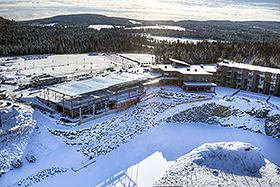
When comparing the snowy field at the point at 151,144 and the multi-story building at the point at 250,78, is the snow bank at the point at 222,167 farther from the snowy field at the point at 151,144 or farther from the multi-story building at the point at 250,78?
the multi-story building at the point at 250,78

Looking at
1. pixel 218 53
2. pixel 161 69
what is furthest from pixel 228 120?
pixel 218 53

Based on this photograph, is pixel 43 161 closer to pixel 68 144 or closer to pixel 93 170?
pixel 68 144

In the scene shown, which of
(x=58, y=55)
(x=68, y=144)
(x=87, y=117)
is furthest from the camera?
(x=58, y=55)

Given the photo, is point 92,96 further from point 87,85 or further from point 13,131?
point 13,131

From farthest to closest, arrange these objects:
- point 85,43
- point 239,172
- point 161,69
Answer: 1. point 85,43
2. point 161,69
3. point 239,172

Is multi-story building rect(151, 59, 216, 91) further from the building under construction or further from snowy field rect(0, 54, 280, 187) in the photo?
the building under construction

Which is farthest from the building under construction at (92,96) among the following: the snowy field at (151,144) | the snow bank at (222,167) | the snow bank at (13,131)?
the snow bank at (222,167)
